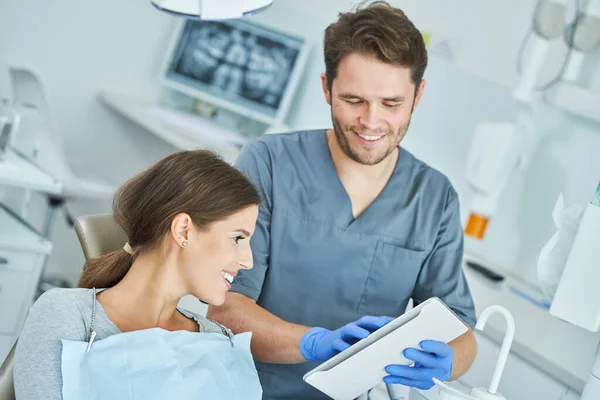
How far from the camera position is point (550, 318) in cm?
205

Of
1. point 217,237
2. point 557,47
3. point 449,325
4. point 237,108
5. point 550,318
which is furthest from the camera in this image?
point 237,108

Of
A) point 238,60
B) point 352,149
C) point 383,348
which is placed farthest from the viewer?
point 238,60

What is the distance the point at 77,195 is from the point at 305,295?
1.82 meters

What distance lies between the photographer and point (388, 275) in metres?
1.67

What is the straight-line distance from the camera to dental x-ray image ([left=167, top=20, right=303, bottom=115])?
11.8 ft

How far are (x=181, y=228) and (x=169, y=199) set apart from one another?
0.16ft

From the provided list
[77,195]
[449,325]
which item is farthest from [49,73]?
[449,325]

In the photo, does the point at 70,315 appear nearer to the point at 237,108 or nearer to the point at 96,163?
the point at 237,108

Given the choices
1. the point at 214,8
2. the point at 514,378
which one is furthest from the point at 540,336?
the point at 214,8

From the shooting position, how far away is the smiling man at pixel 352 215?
5.18 feet

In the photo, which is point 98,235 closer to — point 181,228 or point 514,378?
point 181,228

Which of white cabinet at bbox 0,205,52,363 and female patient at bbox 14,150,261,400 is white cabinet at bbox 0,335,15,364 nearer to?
white cabinet at bbox 0,205,52,363

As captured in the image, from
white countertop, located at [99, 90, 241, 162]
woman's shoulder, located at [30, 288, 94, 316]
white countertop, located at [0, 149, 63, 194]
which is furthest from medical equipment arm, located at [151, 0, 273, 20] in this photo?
white countertop, located at [99, 90, 241, 162]

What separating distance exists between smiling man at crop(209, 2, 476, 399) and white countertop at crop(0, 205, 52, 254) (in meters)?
0.99
